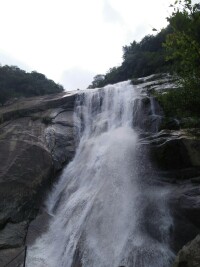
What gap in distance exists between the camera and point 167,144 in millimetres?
16656

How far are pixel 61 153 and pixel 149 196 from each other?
7910 mm

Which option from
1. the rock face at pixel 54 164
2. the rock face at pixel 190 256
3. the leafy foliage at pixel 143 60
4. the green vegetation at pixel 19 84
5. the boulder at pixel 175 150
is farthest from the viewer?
the green vegetation at pixel 19 84

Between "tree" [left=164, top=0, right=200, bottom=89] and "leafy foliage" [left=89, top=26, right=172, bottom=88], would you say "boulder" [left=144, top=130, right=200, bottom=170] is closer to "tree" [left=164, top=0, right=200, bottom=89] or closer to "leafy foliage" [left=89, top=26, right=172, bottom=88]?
"tree" [left=164, top=0, right=200, bottom=89]

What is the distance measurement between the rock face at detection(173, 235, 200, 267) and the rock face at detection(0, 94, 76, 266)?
7.44m

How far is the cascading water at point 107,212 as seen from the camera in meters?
13.0

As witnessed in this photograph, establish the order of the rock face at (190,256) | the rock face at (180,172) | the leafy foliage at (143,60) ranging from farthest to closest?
the leafy foliage at (143,60) < the rock face at (180,172) < the rock face at (190,256)

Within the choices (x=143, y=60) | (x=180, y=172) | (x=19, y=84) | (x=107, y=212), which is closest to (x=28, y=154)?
(x=107, y=212)

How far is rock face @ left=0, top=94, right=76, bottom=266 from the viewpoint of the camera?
16219mm

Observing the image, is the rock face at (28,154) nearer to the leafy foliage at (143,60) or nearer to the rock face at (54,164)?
the rock face at (54,164)

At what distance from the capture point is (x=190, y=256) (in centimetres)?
942

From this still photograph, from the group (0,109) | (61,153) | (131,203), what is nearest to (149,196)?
(131,203)

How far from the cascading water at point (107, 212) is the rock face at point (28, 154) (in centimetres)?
89

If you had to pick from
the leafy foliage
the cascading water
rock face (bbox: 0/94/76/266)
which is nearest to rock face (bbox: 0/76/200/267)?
rock face (bbox: 0/94/76/266)

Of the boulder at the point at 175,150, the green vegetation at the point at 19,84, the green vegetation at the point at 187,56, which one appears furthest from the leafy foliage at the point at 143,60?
the green vegetation at the point at 187,56
